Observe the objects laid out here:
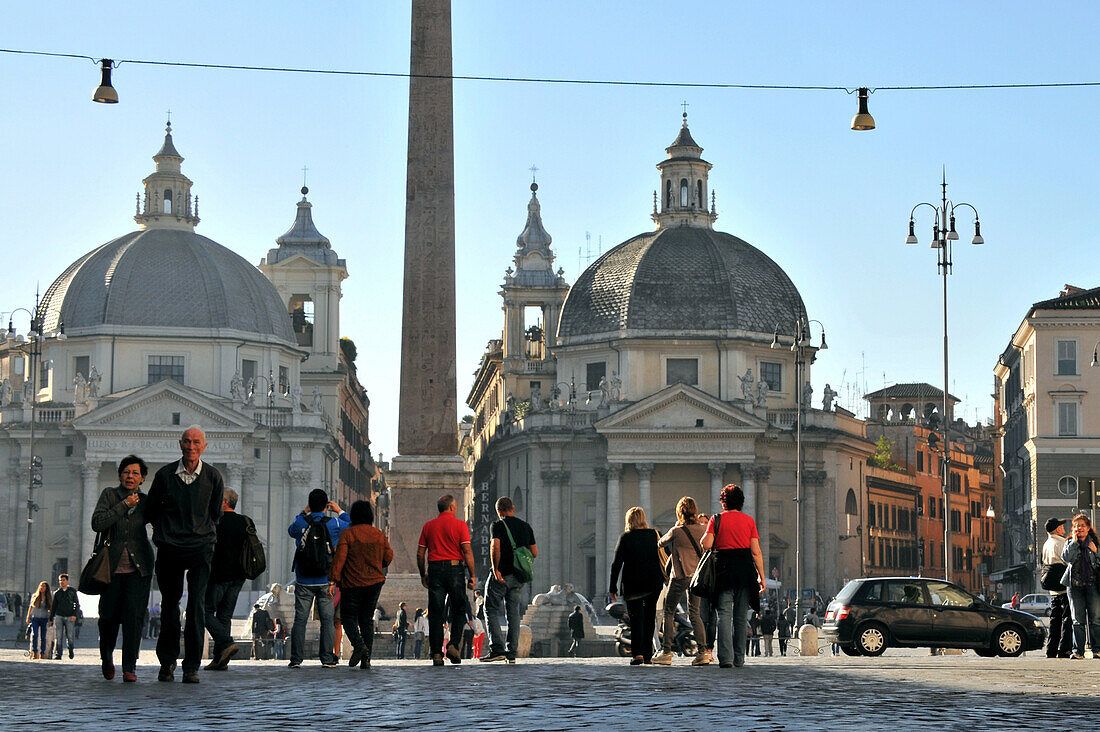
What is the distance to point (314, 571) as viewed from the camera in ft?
61.4

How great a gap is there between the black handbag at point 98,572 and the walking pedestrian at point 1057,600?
37.3 feet

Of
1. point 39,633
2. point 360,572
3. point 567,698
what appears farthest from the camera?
point 39,633

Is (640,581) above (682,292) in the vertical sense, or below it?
below

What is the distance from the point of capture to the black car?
26500 mm

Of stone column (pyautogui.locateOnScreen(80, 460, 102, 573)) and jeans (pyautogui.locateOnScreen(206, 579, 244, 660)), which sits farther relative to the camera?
stone column (pyautogui.locateOnScreen(80, 460, 102, 573))

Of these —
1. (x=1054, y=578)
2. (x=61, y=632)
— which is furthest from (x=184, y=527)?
(x=61, y=632)

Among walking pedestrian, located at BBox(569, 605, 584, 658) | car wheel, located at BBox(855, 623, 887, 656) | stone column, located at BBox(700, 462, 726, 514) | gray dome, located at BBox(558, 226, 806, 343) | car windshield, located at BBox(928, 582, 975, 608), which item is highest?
gray dome, located at BBox(558, 226, 806, 343)

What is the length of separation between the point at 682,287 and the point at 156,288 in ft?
73.4

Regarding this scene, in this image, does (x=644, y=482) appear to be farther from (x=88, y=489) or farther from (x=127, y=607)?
(x=127, y=607)

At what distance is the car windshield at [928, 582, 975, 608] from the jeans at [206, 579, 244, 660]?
11.9 metres

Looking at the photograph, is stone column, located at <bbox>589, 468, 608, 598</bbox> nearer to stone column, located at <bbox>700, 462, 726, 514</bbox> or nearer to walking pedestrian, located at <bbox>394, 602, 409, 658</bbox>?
stone column, located at <bbox>700, 462, 726, 514</bbox>

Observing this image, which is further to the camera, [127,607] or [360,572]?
[360,572]

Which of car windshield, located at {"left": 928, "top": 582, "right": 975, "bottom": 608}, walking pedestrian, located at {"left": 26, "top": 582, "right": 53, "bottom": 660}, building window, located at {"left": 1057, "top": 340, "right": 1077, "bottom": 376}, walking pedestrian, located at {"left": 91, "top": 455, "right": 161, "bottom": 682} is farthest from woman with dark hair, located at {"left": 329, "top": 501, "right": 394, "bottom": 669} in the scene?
building window, located at {"left": 1057, "top": 340, "right": 1077, "bottom": 376}

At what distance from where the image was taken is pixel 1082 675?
55.9 ft
